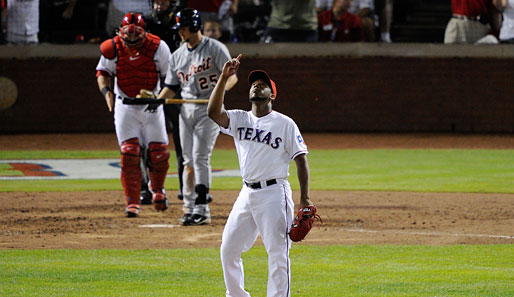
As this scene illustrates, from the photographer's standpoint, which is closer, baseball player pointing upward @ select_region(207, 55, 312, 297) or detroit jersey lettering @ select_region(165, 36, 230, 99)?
baseball player pointing upward @ select_region(207, 55, 312, 297)

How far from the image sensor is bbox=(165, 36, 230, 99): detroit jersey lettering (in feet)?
32.0

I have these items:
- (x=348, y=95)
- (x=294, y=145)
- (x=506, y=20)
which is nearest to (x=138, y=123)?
(x=294, y=145)

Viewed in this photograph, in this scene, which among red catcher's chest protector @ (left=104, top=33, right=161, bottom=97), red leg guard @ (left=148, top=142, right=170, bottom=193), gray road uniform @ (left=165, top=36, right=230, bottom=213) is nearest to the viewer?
gray road uniform @ (left=165, top=36, right=230, bottom=213)

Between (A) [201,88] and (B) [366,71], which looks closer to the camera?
(A) [201,88]

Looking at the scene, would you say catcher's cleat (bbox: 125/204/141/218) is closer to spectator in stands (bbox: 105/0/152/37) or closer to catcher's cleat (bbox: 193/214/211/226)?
catcher's cleat (bbox: 193/214/211/226)

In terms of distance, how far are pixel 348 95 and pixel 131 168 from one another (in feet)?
→ 39.0

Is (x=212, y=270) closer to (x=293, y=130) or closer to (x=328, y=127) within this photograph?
(x=293, y=130)

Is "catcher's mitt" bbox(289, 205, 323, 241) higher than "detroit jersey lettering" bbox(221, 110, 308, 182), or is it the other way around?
"detroit jersey lettering" bbox(221, 110, 308, 182)

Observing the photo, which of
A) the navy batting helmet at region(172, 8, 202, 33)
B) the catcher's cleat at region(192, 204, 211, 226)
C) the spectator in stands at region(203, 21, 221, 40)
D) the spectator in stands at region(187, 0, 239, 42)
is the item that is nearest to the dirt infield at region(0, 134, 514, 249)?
the catcher's cleat at region(192, 204, 211, 226)

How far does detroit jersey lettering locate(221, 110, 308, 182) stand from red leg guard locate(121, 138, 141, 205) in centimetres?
464

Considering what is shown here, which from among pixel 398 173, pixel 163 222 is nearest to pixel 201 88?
pixel 163 222

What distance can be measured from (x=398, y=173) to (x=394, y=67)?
640 centimetres

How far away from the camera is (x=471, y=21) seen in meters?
20.4

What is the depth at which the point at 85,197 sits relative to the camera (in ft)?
41.0
